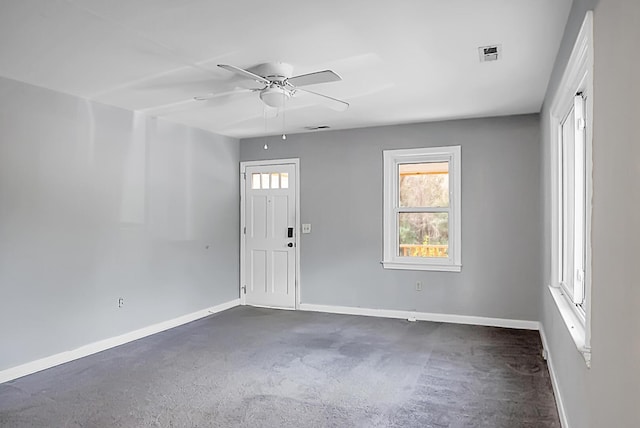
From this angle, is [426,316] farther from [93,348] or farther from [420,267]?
[93,348]

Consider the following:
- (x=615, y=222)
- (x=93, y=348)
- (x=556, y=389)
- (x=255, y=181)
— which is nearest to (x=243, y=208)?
(x=255, y=181)

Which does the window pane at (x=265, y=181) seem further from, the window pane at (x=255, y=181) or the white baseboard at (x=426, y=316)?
the white baseboard at (x=426, y=316)

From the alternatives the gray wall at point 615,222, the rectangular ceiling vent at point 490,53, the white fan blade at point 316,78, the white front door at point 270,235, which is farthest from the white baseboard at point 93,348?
the rectangular ceiling vent at point 490,53

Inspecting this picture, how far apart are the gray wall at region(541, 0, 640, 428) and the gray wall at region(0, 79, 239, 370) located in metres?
4.04

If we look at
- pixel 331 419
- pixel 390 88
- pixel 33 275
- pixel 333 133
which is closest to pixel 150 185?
pixel 33 275

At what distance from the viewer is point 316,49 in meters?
3.12

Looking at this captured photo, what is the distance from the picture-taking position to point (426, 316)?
5.66 m

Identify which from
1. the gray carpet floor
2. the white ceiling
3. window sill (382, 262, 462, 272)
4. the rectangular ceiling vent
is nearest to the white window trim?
the white ceiling

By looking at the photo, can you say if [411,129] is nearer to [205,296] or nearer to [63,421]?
[205,296]

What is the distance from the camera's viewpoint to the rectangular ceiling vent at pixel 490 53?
10.2 ft

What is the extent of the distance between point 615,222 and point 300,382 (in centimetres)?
275

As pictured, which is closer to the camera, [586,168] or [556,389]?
[586,168]

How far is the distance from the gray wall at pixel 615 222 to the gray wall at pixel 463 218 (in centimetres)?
344

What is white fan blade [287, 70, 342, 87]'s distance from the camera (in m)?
3.12
